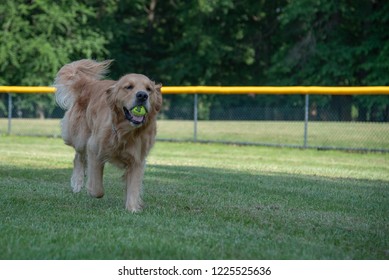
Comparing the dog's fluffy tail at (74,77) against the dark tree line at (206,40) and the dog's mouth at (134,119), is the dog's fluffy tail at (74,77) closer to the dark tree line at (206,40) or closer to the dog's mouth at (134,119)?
the dog's mouth at (134,119)

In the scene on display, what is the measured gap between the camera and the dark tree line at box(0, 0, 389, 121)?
3128cm

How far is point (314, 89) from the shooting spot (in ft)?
55.6

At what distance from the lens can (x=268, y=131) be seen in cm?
1927

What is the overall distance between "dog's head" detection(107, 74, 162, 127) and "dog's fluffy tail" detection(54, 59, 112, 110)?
179cm

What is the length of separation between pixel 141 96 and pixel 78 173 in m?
2.16

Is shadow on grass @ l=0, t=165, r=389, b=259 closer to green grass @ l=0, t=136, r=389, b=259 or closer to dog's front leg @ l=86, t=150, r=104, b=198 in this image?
green grass @ l=0, t=136, r=389, b=259

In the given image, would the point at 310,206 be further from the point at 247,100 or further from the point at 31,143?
the point at 247,100

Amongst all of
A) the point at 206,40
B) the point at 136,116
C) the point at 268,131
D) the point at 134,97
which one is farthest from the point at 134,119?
the point at 206,40

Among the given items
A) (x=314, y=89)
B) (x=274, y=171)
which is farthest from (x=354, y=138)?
(x=274, y=171)

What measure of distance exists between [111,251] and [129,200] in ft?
6.53

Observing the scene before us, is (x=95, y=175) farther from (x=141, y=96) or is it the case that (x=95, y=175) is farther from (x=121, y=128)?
(x=141, y=96)

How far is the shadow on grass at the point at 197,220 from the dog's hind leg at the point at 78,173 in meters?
0.14

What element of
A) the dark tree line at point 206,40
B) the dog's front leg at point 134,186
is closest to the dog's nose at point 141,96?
the dog's front leg at point 134,186

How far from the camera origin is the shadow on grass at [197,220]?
469cm
